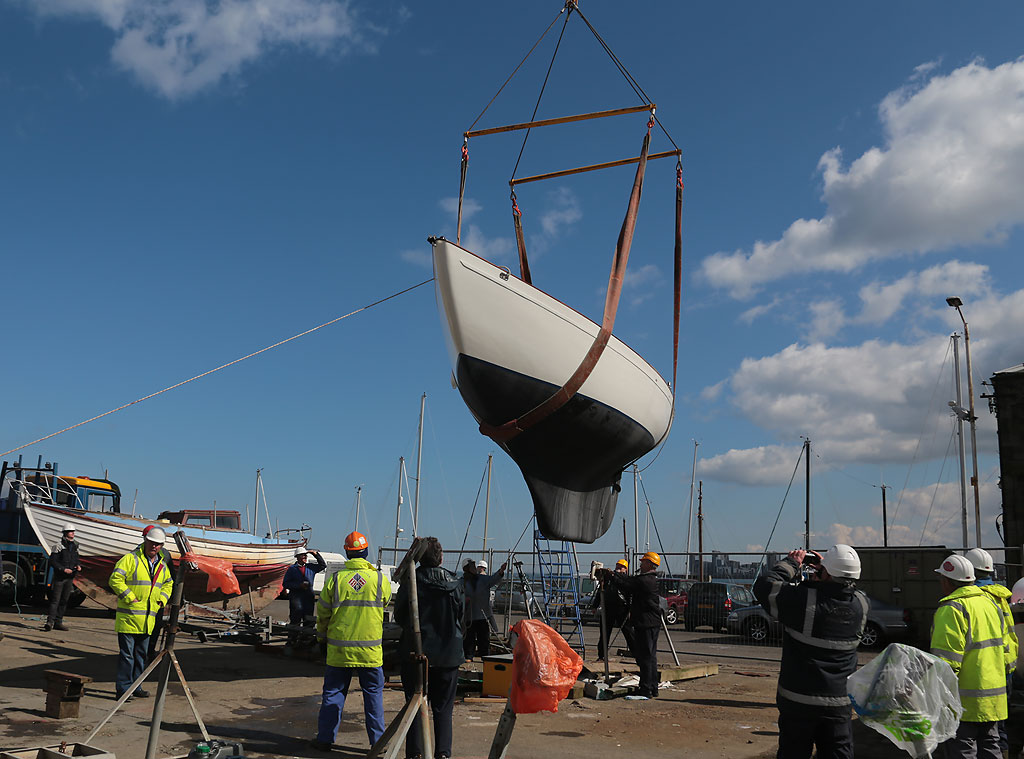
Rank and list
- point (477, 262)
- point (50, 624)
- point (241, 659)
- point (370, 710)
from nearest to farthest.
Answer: point (370, 710) → point (477, 262) → point (241, 659) → point (50, 624)

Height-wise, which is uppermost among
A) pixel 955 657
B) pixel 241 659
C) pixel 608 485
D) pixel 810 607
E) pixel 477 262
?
pixel 477 262

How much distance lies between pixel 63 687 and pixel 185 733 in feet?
3.95

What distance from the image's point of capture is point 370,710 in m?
5.96

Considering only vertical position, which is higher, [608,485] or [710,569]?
Answer: [608,485]

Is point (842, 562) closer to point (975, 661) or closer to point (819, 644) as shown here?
point (819, 644)

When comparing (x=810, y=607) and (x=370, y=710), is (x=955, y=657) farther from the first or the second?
(x=370, y=710)

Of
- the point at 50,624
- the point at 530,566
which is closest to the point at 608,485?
the point at 530,566

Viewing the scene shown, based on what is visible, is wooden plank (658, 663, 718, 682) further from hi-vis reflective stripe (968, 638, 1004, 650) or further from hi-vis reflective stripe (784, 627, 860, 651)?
hi-vis reflective stripe (784, 627, 860, 651)

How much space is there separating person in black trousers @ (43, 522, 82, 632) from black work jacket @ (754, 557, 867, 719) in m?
13.2

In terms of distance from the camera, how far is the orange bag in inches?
172

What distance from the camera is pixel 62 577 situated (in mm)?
13828

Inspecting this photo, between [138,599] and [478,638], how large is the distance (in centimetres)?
517

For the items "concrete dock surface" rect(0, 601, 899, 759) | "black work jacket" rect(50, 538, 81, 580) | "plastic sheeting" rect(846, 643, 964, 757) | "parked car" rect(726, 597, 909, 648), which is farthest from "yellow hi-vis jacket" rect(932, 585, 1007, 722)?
"black work jacket" rect(50, 538, 81, 580)

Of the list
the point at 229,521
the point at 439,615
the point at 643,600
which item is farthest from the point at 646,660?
the point at 229,521
